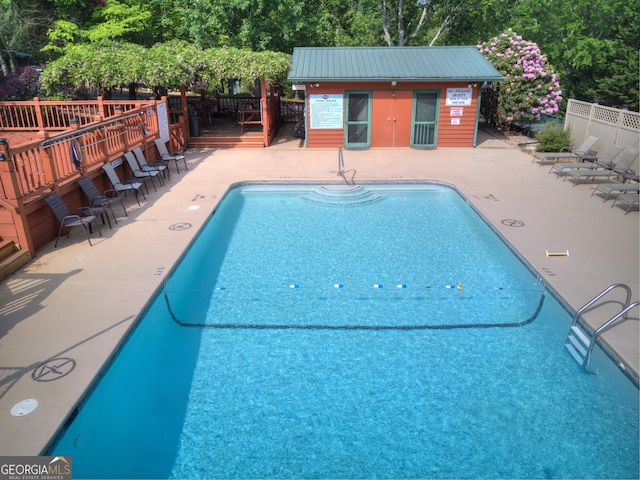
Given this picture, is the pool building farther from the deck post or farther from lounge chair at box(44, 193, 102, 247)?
lounge chair at box(44, 193, 102, 247)

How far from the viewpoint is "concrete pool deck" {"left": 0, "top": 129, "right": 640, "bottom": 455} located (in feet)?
16.9

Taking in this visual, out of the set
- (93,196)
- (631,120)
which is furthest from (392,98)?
(93,196)

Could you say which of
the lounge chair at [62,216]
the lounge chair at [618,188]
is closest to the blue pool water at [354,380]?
the lounge chair at [62,216]

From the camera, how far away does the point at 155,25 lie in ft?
80.3

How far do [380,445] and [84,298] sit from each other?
4.48 meters

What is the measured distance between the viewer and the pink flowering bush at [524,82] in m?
17.6

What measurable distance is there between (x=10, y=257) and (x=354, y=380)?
18.7 feet

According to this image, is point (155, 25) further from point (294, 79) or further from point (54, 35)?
point (294, 79)

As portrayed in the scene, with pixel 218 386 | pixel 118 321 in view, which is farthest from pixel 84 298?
pixel 218 386

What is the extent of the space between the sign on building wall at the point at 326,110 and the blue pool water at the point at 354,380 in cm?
864

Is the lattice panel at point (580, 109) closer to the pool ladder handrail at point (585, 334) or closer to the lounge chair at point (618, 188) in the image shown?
the lounge chair at point (618, 188)

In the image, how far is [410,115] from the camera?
16.5m

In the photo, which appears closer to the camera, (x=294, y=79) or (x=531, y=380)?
(x=531, y=380)

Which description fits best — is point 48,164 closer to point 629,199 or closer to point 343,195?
point 343,195
